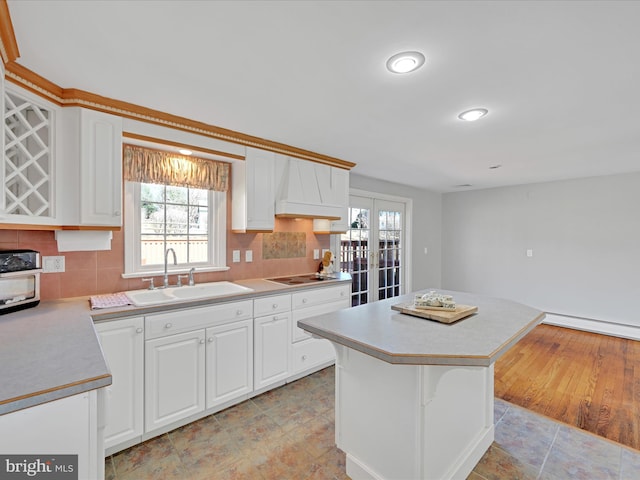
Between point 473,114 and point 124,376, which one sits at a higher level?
point 473,114

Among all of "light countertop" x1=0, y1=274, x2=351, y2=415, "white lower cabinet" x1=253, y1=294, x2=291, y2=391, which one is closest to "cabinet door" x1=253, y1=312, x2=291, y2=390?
"white lower cabinet" x1=253, y1=294, x2=291, y2=391

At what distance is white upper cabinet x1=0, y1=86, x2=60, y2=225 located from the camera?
1638 millimetres

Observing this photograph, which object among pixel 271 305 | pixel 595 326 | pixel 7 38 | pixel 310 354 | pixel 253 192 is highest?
pixel 7 38

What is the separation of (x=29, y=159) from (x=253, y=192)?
1509 mm

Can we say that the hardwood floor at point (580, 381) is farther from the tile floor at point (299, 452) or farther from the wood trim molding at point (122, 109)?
the wood trim molding at point (122, 109)

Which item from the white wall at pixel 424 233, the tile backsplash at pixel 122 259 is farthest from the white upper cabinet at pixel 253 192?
the white wall at pixel 424 233

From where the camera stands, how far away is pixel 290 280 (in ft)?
10.2

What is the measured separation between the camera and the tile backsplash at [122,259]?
6.54 ft

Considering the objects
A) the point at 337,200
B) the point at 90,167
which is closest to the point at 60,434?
the point at 90,167

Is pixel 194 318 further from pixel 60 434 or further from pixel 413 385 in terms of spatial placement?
pixel 413 385

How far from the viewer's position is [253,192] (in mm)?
2818

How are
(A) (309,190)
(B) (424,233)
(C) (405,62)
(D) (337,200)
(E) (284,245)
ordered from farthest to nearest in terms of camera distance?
(B) (424,233), (D) (337,200), (E) (284,245), (A) (309,190), (C) (405,62)

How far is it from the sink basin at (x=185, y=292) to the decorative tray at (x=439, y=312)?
132 centimetres

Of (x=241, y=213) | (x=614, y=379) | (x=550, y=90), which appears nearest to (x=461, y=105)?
(x=550, y=90)
